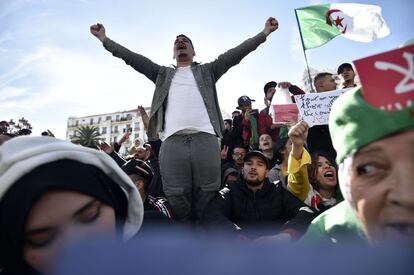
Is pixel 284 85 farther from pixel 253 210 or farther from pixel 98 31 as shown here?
pixel 98 31

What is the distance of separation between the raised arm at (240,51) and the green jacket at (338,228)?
2241 millimetres

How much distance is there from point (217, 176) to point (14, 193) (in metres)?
2.16

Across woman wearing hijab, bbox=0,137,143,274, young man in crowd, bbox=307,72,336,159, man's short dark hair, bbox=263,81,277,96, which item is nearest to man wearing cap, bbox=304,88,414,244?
woman wearing hijab, bbox=0,137,143,274

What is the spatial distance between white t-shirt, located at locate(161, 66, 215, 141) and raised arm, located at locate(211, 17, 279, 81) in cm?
33

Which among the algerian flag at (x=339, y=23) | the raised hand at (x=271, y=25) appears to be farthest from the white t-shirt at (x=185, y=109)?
the algerian flag at (x=339, y=23)

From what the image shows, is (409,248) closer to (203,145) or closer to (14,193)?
(14,193)

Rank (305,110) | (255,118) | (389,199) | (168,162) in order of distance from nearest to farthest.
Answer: (389,199)
(168,162)
(305,110)
(255,118)

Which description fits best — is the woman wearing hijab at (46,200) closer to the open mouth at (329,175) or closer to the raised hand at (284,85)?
the open mouth at (329,175)

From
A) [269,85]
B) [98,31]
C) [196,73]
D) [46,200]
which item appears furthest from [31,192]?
[269,85]

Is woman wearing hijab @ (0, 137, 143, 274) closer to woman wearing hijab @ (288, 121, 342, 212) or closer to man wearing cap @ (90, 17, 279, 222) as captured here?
man wearing cap @ (90, 17, 279, 222)

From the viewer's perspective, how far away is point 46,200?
3.52 ft

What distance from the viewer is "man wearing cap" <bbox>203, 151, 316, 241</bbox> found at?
300 centimetres

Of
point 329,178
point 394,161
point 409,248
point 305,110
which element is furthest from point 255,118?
point 409,248

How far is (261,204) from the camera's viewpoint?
338 centimetres
